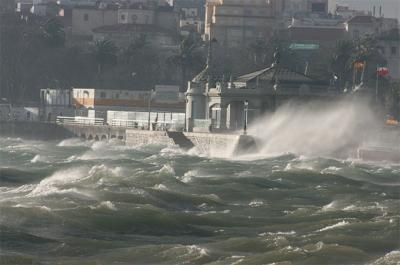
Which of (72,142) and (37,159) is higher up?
(37,159)

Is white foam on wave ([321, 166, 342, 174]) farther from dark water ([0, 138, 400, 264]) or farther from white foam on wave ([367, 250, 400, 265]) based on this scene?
white foam on wave ([367, 250, 400, 265])

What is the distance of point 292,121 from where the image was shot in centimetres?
13000

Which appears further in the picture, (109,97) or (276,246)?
(109,97)

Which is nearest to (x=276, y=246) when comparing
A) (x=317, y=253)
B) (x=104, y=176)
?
(x=317, y=253)

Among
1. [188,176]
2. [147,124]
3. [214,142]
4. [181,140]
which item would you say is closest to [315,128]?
[214,142]

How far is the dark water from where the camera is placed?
54.6 metres

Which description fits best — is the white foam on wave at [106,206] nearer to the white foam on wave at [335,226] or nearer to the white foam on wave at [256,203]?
the white foam on wave at [256,203]

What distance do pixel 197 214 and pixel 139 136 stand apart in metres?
73.2

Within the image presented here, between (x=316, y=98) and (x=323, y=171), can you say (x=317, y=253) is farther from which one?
(x=316, y=98)

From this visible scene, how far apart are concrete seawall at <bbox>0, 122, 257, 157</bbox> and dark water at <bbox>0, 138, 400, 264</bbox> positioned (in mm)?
16337

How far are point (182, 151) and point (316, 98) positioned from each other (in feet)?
49.1

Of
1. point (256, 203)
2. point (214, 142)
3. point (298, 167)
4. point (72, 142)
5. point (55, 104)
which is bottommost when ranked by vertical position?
point (72, 142)

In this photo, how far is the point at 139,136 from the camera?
14025 cm

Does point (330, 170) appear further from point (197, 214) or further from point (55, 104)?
point (55, 104)
